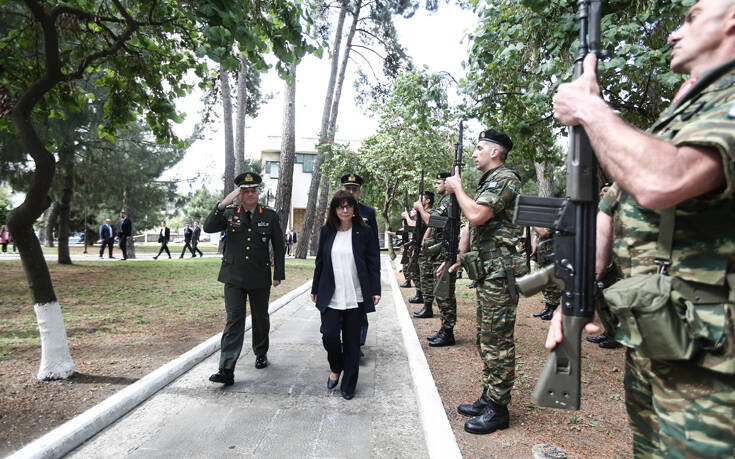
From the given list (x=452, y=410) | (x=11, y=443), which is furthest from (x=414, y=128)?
(x=11, y=443)

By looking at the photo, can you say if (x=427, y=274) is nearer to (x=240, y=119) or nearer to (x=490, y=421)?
(x=490, y=421)

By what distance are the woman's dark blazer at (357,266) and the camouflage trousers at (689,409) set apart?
3.02 meters

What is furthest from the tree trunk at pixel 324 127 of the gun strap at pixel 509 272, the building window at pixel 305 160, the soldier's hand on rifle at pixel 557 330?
the building window at pixel 305 160

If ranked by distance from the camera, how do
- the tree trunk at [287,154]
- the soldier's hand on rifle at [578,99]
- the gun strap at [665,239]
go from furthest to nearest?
1. the tree trunk at [287,154]
2. the soldier's hand on rifle at [578,99]
3. the gun strap at [665,239]

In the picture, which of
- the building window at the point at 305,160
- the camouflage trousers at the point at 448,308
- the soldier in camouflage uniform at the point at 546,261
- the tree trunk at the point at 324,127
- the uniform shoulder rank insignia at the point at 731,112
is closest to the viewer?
the uniform shoulder rank insignia at the point at 731,112

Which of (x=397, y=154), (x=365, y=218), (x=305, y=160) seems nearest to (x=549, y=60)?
(x=365, y=218)

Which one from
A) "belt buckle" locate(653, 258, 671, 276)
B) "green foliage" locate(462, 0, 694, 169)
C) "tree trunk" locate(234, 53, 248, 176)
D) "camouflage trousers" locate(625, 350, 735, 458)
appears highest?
"tree trunk" locate(234, 53, 248, 176)

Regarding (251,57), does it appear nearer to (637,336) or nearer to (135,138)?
(637,336)

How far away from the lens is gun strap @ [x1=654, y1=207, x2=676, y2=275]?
1393 millimetres

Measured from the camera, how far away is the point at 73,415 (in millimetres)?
3475

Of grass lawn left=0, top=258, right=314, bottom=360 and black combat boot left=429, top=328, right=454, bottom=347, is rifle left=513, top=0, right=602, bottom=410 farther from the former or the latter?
grass lawn left=0, top=258, right=314, bottom=360

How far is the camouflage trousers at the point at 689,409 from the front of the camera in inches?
50.4

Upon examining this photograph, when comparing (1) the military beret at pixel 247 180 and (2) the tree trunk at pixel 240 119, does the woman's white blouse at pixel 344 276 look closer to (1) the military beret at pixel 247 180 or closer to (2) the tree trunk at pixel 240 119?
(1) the military beret at pixel 247 180

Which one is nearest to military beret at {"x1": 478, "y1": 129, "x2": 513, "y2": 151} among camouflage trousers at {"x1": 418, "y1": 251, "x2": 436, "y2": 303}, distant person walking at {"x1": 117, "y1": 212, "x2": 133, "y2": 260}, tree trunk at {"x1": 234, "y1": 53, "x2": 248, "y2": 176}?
camouflage trousers at {"x1": 418, "y1": 251, "x2": 436, "y2": 303}
